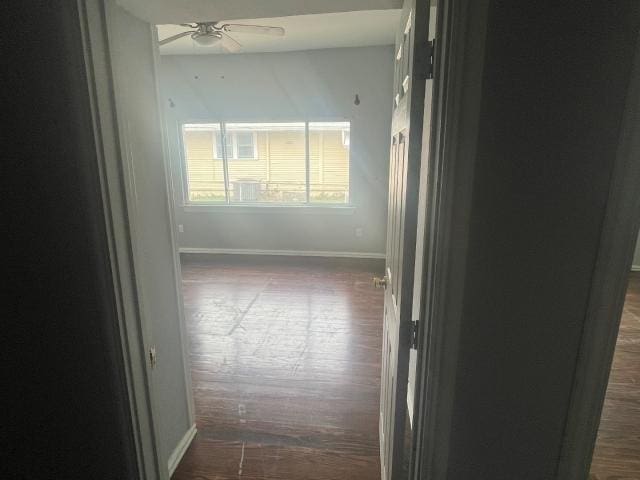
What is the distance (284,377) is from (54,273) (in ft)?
5.84

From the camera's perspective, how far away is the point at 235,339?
3.08 m

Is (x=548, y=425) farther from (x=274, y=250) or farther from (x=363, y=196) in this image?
(x=274, y=250)

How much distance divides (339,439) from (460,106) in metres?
1.86

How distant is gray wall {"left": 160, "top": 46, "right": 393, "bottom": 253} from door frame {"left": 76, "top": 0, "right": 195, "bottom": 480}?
4.09 meters

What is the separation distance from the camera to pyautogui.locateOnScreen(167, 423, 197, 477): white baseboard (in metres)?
1.77

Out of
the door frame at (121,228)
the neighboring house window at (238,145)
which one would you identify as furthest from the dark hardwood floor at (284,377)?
the neighboring house window at (238,145)

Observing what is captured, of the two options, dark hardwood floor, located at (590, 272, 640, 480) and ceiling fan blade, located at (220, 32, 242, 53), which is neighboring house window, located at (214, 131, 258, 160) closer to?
ceiling fan blade, located at (220, 32, 242, 53)

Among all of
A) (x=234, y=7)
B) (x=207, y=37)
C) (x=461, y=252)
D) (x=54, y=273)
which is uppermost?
(x=207, y=37)

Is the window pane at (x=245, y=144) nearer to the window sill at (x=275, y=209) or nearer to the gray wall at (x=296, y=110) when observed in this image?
the gray wall at (x=296, y=110)

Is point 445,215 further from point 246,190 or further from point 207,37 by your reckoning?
point 246,190

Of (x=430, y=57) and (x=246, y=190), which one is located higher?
(x=430, y=57)

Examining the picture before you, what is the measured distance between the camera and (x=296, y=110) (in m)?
5.02

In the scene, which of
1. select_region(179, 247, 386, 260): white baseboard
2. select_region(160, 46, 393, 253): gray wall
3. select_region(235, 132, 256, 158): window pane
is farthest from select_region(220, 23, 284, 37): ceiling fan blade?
select_region(179, 247, 386, 260): white baseboard

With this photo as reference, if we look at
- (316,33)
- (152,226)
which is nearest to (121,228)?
(152,226)
